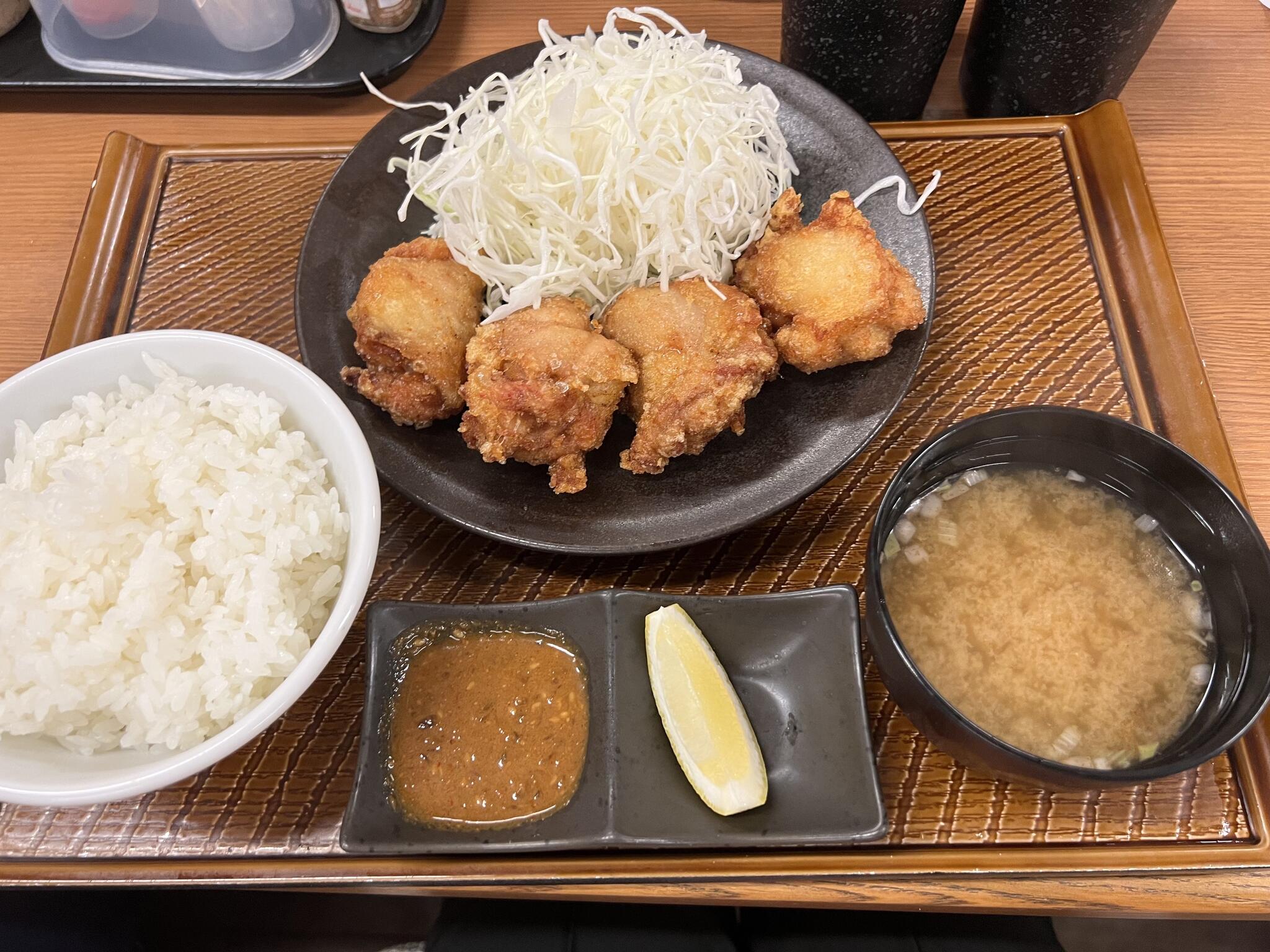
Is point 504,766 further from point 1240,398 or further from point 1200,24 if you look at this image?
point 1200,24

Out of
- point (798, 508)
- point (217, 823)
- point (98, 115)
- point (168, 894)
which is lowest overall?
point (168, 894)

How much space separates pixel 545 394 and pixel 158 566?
77 cm

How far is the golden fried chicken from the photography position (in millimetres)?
1683

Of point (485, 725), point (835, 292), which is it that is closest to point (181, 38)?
point (835, 292)

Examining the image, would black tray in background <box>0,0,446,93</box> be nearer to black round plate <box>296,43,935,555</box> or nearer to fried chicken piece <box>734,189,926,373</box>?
black round plate <box>296,43,935,555</box>

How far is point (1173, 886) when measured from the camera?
4.68ft

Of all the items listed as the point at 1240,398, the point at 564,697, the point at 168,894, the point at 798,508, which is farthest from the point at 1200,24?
the point at 168,894

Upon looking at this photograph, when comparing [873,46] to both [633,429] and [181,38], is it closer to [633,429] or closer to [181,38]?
[633,429]

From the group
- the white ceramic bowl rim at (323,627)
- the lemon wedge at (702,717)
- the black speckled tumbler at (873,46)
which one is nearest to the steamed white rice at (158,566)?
the white ceramic bowl rim at (323,627)

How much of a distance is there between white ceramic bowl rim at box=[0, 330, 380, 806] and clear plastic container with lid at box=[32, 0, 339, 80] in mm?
1354

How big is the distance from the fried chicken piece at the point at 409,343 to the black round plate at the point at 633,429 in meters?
0.06

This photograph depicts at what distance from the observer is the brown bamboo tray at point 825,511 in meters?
1.47

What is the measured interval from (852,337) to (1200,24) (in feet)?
6.39

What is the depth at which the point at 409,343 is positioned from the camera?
1757mm
